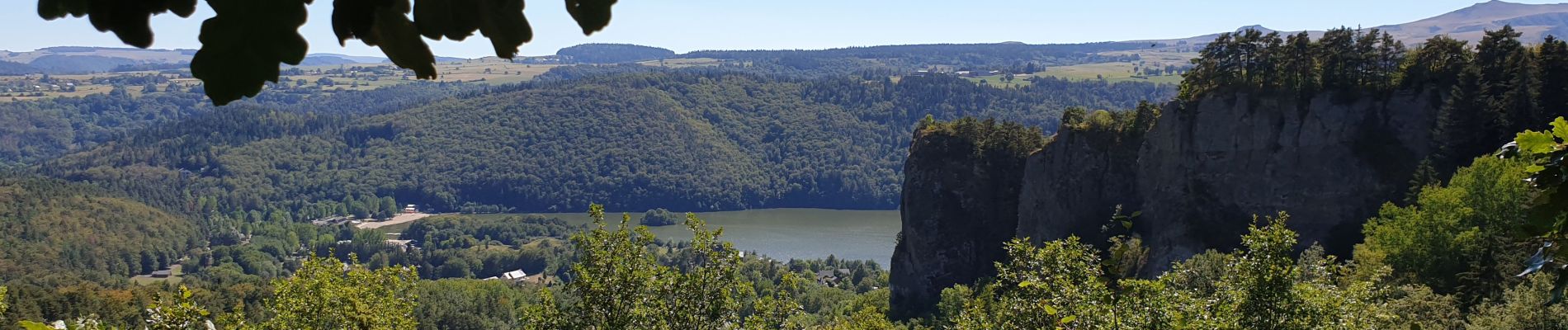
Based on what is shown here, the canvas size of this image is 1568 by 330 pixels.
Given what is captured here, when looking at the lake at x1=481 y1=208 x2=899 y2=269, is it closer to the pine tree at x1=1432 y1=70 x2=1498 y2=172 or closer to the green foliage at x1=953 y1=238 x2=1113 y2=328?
the pine tree at x1=1432 y1=70 x2=1498 y2=172

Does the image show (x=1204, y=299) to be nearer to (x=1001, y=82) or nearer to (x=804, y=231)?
(x=804, y=231)

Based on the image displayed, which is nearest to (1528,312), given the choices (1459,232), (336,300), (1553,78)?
(1459,232)

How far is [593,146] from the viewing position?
435 ft

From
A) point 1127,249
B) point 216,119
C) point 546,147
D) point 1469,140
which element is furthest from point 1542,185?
point 216,119

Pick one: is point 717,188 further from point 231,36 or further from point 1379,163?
point 231,36

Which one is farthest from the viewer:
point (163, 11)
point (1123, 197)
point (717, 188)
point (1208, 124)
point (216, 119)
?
point (216, 119)

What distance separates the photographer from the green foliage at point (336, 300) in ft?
28.3

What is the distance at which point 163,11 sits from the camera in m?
1.09

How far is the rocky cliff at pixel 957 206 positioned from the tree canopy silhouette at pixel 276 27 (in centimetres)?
3676

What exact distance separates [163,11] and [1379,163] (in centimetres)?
2810

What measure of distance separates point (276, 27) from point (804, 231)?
90.6 meters

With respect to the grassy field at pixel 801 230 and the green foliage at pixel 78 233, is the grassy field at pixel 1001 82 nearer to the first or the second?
the grassy field at pixel 801 230

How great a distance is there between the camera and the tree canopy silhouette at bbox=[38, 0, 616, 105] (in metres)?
1.05

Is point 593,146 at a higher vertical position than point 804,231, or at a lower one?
higher
